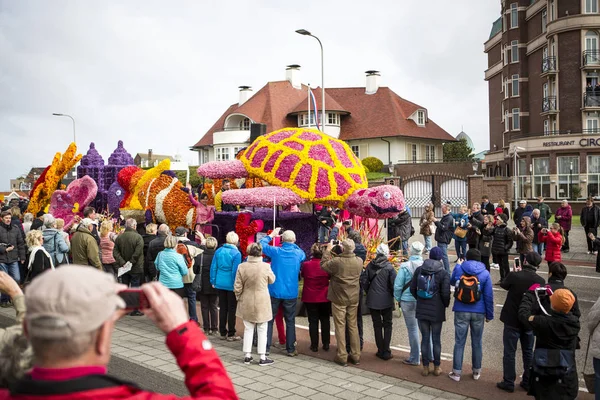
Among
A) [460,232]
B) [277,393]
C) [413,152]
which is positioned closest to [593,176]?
[413,152]

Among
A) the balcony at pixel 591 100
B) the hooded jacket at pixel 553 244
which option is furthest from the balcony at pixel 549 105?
Answer: the hooded jacket at pixel 553 244

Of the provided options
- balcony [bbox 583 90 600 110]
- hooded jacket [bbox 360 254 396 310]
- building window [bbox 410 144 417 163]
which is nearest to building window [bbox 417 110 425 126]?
building window [bbox 410 144 417 163]

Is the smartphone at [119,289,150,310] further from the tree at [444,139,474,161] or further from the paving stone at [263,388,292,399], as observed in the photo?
the tree at [444,139,474,161]

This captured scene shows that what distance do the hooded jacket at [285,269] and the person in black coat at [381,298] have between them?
1.05 m

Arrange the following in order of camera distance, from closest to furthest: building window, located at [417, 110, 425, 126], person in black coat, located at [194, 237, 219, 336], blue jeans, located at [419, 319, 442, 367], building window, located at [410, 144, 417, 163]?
1. blue jeans, located at [419, 319, 442, 367]
2. person in black coat, located at [194, 237, 219, 336]
3. building window, located at [410, 144, 417, 163]
4. building window, located at [417, 110, 425, 126]

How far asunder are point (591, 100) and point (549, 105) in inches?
121

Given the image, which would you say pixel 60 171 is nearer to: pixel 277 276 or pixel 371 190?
pixel 371 190

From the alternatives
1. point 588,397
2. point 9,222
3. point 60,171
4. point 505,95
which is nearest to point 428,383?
point 588,397

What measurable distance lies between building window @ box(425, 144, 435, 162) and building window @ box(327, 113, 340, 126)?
767cm

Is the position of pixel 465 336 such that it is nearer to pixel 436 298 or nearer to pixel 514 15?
pixel 436 298

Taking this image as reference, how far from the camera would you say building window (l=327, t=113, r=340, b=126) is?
4809cm

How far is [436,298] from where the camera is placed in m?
7.88

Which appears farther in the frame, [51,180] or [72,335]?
[51,180]

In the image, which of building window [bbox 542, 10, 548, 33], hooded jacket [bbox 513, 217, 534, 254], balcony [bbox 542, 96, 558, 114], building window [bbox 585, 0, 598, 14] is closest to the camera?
hooded jacket [bbox 513, 217, 534, 254]
